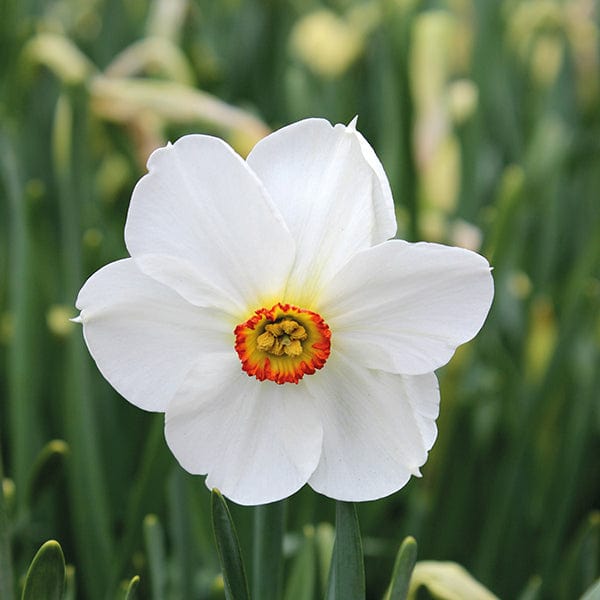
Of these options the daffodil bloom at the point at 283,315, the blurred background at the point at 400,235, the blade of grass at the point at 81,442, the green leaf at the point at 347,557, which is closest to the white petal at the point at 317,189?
the daffodil bloom at the point at 283,315

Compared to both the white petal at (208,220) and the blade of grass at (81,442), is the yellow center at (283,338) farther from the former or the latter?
the blade of grass at (81,442)

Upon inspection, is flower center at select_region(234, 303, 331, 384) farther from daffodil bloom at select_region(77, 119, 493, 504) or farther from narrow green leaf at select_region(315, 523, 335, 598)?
narrow green leaf at select_region(315, 523, 335, 598)

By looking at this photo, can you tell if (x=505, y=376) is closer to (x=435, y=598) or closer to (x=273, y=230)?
(x=435, y=598)

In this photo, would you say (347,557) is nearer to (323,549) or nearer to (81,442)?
(323,549)

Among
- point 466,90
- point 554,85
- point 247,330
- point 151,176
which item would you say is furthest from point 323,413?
point 554,85

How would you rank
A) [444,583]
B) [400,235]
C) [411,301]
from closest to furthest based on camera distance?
[411,301]
[444,583]
[400,235]

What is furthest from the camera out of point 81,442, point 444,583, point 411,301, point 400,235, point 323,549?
point 400,235

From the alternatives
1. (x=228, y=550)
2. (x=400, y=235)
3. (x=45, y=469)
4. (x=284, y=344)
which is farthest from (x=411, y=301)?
(x=400, y=235)

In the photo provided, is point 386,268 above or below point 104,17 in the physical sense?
below
